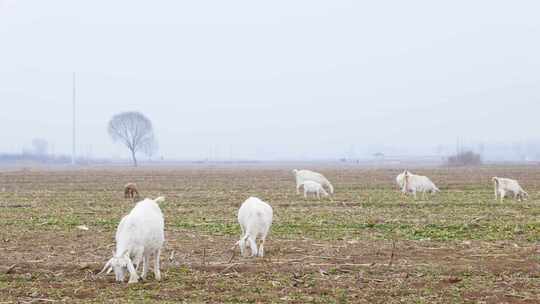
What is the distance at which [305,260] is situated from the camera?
50.0 ft

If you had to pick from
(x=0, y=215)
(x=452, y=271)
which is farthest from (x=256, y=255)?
(x=0, y=215)

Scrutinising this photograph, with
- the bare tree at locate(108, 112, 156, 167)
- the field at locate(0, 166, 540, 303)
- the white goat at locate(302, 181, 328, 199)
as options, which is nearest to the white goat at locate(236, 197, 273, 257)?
the field at locate(0, 166, 540, 303)

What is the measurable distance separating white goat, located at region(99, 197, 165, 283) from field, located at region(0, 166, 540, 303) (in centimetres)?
36

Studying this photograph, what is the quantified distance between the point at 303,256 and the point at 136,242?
4.44 m

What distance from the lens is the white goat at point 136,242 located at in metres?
12.5

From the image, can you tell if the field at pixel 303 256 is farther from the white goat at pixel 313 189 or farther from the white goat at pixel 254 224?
the white goat at pixel 313 189

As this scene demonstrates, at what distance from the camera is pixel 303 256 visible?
51.9ft

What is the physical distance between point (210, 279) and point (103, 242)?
20.3ft

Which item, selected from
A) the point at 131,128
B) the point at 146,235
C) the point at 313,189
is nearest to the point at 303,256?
the point at 146,235

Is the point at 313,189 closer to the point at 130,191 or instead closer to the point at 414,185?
the point at 414,185

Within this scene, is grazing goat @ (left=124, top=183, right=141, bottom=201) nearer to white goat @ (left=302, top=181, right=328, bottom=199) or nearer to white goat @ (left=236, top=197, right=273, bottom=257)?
white goat @ (left=302, top=181, right=328, bottom=199)

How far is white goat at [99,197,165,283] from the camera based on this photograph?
1252 cm

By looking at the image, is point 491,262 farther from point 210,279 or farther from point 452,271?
point 210,279

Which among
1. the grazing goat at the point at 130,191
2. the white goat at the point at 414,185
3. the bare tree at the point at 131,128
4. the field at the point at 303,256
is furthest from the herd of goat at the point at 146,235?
the bare tree at the point at 131,128
